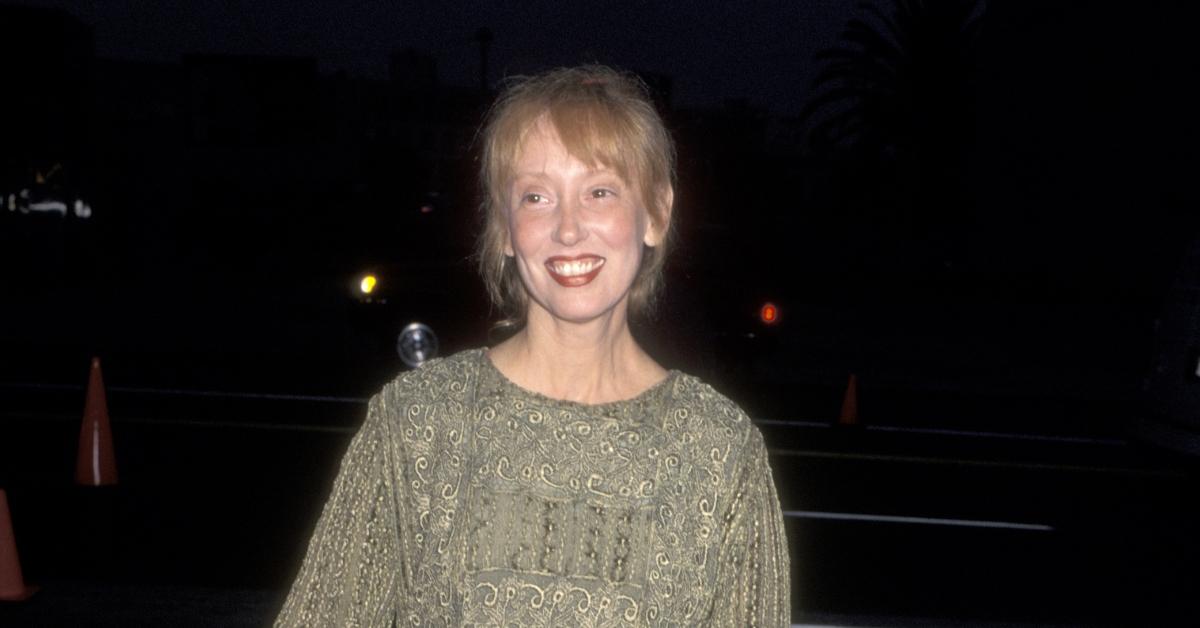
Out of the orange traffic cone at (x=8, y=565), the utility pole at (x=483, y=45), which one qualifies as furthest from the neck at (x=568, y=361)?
the utility pole at (x=483, y=45)

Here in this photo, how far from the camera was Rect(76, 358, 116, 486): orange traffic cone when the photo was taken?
26.4 ft

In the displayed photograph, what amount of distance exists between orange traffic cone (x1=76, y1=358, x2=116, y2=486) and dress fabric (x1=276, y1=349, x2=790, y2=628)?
664cm

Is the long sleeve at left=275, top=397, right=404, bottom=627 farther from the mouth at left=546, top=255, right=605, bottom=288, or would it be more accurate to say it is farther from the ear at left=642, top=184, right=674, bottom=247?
the ear at left=642, top=184, right=674, bottom=247

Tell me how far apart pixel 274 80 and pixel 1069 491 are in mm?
33879

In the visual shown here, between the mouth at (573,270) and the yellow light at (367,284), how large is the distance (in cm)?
1017

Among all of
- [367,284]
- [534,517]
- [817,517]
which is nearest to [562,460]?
[534,517]

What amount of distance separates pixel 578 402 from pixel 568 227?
28 cm

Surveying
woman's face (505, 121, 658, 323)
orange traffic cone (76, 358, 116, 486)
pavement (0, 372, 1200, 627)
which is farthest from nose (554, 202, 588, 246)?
orange traffic cone (76, 358, 116, 486)

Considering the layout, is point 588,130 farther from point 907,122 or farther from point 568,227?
point 907,122

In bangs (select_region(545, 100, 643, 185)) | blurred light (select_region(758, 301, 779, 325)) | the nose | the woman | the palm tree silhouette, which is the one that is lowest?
the woman

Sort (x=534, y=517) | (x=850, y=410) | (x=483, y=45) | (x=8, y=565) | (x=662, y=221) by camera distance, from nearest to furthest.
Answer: (x=534, y=517)
(x=662, y=221)
(x=8, y=565)
(x=850, y=410)
(x=483, y=45)

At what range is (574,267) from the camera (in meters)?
2.05

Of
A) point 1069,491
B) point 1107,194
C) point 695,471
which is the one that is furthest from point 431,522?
point 1107,194

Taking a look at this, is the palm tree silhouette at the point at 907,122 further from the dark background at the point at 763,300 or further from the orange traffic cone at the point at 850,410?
the orange traffic cone at the point at 850,410
